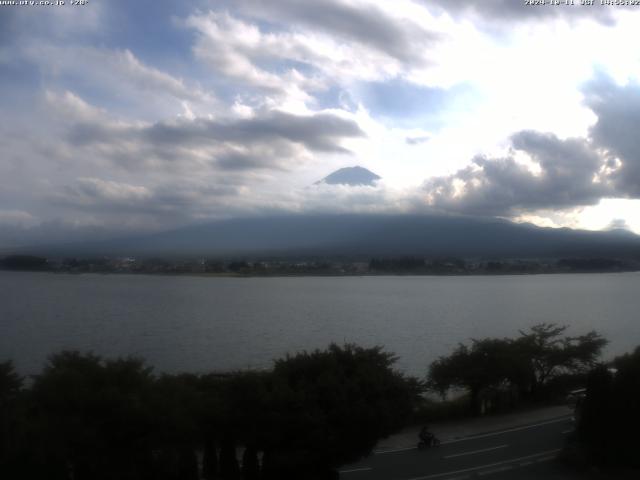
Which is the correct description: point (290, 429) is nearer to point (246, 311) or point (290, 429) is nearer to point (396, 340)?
point (396, 340)

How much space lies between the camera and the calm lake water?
22.9 meters

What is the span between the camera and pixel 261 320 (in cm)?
3244

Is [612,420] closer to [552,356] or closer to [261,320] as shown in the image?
→ [552,356]

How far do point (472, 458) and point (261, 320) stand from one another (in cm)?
2333

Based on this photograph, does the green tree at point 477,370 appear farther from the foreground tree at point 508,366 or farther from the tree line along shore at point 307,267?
the tree line along shore at point 307,267

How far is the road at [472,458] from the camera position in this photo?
8938 millimetres

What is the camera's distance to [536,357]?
16.1 m

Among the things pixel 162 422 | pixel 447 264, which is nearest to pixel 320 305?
pixel 162 422

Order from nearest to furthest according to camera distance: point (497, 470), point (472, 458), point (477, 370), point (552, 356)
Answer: point (497, 470)
point (472, 458)
point (477, 370)
point (552, 356)

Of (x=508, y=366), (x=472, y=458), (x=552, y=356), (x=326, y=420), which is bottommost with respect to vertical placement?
(x=472, y=458)

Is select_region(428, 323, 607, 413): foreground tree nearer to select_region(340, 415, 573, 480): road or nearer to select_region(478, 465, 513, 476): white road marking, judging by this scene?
select_region(340, 415, 573, 480): road

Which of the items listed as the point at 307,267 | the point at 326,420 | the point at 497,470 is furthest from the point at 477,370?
the point at 307,267

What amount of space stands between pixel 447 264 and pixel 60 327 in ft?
198

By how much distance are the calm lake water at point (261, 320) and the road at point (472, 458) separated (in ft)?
26.0
